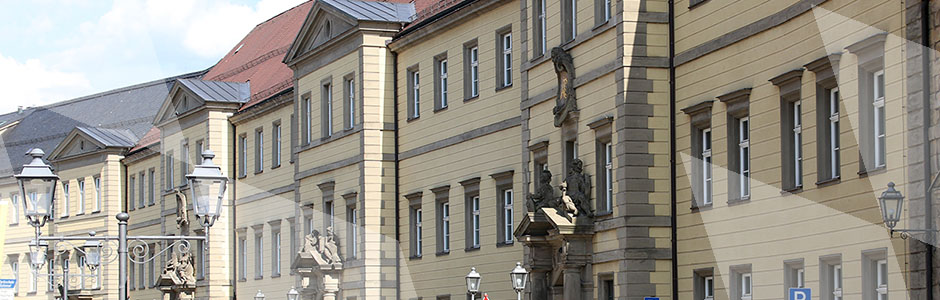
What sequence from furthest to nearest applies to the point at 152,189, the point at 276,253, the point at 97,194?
the point at 97,194 < the point at 152,189 < the point at 276,253

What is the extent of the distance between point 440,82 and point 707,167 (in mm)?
14312

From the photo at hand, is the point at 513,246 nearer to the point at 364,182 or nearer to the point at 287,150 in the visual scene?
the point at 364,182

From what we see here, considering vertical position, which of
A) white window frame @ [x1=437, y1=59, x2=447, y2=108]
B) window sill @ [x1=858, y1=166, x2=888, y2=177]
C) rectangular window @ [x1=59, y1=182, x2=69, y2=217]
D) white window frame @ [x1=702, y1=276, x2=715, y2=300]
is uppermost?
white window frame @ [x1=437, y1=59, x2=447, y2=108]

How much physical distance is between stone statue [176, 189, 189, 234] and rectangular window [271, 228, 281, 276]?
30.6 ft

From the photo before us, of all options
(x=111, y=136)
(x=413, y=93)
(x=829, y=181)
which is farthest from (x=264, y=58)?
(x=829, y=181)

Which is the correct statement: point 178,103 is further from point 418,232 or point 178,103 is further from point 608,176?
point 608,176

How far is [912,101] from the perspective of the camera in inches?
795

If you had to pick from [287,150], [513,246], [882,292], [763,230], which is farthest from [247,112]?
[882,292]

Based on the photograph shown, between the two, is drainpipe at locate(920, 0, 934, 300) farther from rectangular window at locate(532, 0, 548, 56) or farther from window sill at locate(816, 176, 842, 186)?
rectangular window at locate(532, 0, 548, 56)

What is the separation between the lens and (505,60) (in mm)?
36594

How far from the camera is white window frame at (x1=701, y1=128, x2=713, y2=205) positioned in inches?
1057

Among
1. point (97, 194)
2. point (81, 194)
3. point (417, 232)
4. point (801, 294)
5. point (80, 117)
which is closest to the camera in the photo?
point (801, 294)

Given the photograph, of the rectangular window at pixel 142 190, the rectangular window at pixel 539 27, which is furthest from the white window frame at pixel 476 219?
the rectangular window at pixel 142 190

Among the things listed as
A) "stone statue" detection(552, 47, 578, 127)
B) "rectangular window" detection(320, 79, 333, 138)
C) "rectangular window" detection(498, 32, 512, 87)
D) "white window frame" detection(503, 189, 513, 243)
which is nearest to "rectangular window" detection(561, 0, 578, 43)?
"stone statue" detection(552, 47, 578, 127)
